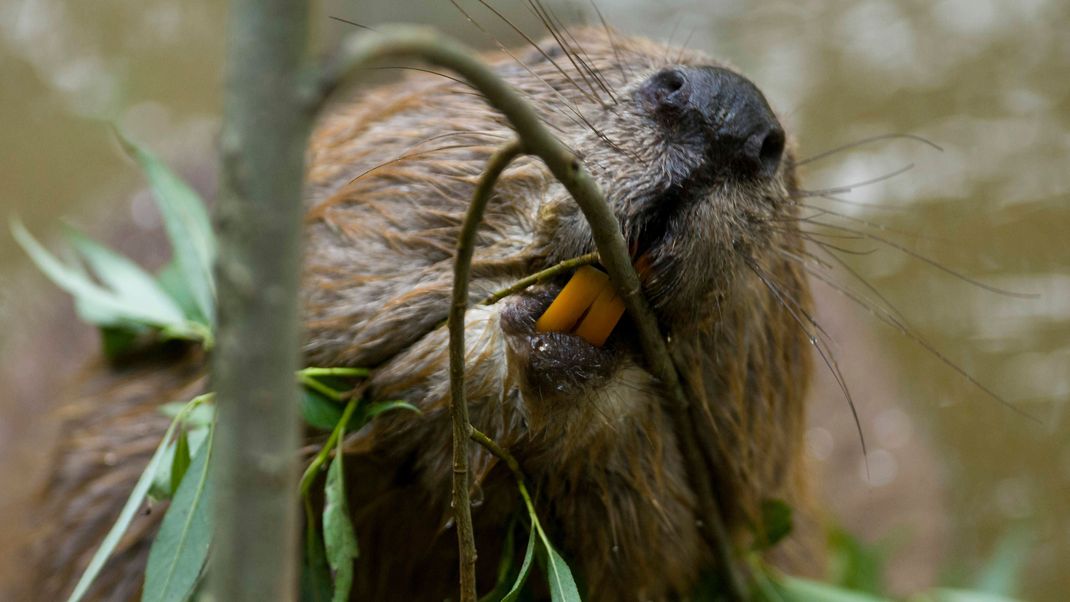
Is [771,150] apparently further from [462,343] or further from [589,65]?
[462,343]

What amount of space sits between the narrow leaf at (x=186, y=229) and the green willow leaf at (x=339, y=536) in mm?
886

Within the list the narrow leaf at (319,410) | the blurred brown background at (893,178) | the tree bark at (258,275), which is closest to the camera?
the tree bark at (258,275)

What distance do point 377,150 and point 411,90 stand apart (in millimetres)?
272

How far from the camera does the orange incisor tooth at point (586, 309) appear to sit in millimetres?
1724

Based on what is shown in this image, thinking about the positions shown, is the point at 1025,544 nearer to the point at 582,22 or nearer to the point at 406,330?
the point at 582,22

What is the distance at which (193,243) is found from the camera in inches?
109

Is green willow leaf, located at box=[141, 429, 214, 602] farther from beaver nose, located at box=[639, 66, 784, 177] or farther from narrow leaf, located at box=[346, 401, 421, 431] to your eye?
beaver nose, located at box=[639, 66, 784, 177]

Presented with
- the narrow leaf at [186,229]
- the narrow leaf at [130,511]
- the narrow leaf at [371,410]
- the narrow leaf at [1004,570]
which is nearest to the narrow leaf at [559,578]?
the narrow leaf at [371,410]

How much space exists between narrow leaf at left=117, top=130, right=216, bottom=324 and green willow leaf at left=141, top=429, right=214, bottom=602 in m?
0.81

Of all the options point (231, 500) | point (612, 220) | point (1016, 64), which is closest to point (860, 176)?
point (1016, 64)

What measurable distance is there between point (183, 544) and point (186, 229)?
115cm

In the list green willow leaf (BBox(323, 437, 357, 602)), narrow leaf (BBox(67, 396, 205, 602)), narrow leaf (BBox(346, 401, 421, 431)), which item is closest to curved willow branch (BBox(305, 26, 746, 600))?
narrow leaf (BBox(346, 401, 421, 431))

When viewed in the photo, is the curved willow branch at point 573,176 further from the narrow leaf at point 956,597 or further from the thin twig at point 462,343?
the narrow leaf at point 956,597

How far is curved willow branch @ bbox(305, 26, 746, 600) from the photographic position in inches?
35.4
